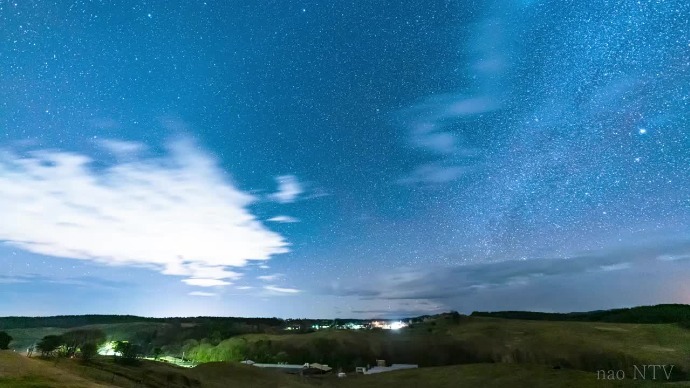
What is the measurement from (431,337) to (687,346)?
299 feet

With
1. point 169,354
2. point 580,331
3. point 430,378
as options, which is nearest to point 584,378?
point 430,378

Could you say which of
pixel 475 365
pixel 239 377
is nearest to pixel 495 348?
pixel 475 365

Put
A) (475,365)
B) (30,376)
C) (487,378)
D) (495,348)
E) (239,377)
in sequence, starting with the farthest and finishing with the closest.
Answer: (495,348) < (475,365) < (487,378) < (239,377) < (30,376)

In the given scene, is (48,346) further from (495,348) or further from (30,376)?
(495,348)

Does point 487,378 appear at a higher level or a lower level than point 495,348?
higher

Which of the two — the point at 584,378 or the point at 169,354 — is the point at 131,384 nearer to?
the point at 584,378

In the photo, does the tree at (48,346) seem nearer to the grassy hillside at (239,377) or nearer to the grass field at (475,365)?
the grass field at (475,365)

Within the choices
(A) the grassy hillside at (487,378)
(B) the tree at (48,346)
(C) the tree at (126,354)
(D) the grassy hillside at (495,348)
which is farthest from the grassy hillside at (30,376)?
(D) the grassy hillside at (495,348)

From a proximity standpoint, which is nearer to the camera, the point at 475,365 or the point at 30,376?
the point at 30,376

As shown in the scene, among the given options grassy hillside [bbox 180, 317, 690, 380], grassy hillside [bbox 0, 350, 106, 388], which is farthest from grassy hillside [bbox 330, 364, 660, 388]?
grassy hillside [bbox 0, 350, 106, 388]

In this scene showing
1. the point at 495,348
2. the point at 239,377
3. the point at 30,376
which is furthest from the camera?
the point at 495,348

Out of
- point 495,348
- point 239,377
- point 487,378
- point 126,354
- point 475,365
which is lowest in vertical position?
point 495,348

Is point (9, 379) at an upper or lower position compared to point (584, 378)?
upper

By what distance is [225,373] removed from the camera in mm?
91188
